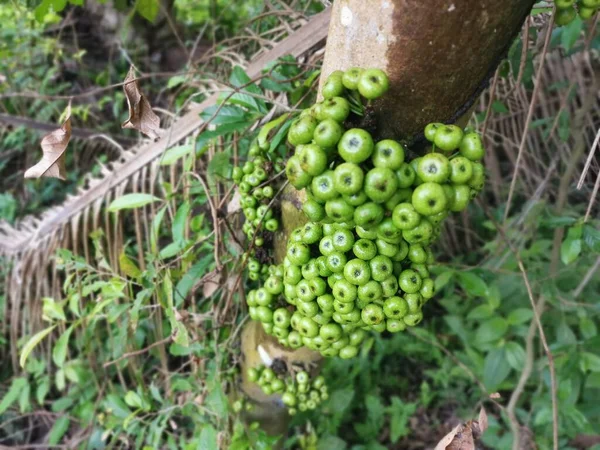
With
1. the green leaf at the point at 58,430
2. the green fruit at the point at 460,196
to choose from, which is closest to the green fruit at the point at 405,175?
the green fruit at the point at 460,196

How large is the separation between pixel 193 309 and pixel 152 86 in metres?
2.61

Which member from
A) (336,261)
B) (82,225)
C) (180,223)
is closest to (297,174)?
(336,261)

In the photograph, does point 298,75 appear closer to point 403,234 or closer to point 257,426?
point 403,234

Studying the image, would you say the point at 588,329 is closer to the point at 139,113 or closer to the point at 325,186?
the point at 325,186

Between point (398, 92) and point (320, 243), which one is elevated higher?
point (398, 92)

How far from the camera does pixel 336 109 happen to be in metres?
0.98

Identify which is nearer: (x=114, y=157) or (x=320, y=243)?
(x=320, y=243)

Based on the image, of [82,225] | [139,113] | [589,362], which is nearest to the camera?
[139,113]

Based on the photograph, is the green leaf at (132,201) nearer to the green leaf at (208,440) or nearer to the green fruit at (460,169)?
the green leaf at (208,440)

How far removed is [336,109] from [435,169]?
246 millimetres

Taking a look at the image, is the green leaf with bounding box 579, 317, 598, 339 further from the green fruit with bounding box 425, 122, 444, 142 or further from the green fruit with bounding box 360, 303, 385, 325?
the green fruit with bounding box 425, 122, 444, 142

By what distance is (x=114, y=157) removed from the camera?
11.5 ft

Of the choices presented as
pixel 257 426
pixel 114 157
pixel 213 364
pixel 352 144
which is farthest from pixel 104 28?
pixel 352 144

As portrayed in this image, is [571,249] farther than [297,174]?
Yes
